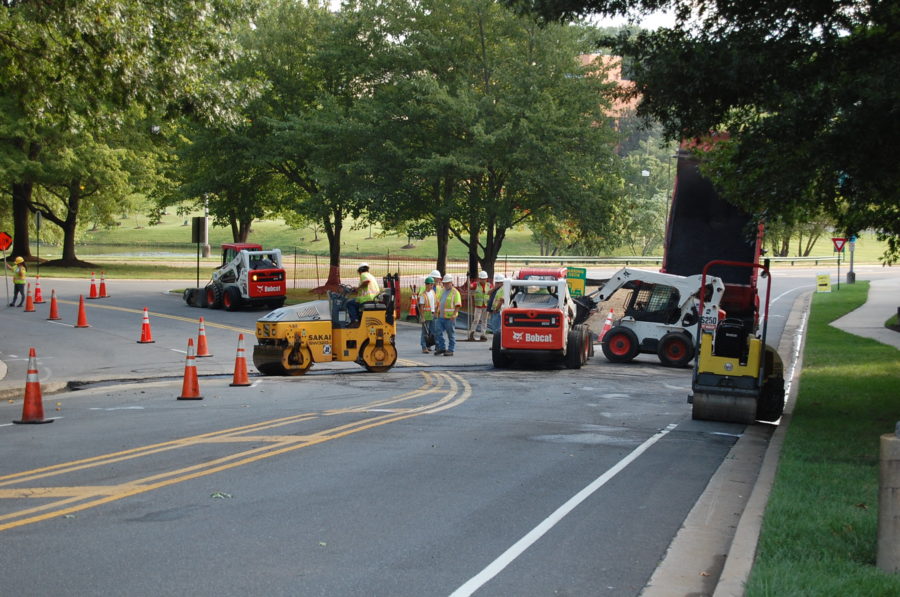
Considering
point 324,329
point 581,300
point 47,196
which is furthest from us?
point 47,196

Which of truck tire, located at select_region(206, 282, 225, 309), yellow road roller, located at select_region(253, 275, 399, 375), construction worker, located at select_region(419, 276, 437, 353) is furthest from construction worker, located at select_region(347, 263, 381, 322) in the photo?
truck tire, located at select_region(206, 282, 225, 309)

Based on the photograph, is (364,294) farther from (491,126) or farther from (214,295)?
(214,295)

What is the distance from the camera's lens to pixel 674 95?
41.5ft

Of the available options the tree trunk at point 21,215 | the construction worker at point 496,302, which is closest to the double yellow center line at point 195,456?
the construction worker at point 496,302

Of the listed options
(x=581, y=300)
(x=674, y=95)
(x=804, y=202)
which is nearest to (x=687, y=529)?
(x=674, y=95)

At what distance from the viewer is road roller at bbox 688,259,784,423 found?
44.3 feet

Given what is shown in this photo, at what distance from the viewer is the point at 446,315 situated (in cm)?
2312

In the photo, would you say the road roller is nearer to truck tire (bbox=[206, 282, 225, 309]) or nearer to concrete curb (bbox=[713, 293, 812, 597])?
concrete curb (bbox=[713, 293, 812, 597])

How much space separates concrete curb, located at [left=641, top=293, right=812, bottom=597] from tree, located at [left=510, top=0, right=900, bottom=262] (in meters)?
3.47

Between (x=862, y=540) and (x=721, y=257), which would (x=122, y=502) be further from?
(x=721, y=257)

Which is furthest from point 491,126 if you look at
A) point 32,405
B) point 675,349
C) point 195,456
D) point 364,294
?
point 195,456

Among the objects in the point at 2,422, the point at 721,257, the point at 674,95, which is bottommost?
the point at 2,422

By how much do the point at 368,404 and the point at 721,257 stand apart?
40.8 ft

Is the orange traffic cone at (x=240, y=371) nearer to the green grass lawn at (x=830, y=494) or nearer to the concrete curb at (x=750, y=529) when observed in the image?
the concrete curb at (x=750, y=529)
